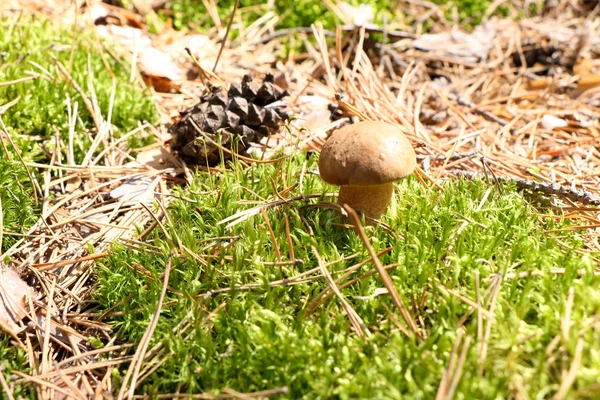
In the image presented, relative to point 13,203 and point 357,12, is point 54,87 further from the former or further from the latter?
point 357,12

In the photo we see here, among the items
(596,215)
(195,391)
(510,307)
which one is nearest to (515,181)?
(596,215)

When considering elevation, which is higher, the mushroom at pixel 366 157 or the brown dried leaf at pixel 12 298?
the mushroom at pixel 366 157

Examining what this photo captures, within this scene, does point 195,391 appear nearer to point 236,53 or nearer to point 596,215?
point 596,215

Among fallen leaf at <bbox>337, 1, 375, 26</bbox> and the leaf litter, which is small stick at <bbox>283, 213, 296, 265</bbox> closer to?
the leaf litter

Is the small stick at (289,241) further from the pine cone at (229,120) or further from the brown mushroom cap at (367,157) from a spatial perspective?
the pine cone at (229,120)

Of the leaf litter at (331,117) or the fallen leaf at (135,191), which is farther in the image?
the fallen leaf at (135,191)

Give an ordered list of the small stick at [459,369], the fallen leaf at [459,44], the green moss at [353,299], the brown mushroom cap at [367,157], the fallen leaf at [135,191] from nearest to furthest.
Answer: the small stick at [459,369]
the green moss at [353,299]
the brown mushroom cap at [367,157]
the fallen leaf at [135,191]
the fallen leaf at [459,44]

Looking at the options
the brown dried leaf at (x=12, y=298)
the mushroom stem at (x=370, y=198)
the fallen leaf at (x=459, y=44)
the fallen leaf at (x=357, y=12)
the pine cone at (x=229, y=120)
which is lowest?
the brown dried leaf at (x=12, y=298)

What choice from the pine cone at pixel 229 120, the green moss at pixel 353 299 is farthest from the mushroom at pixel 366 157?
the pine cone at pixel 229 120
